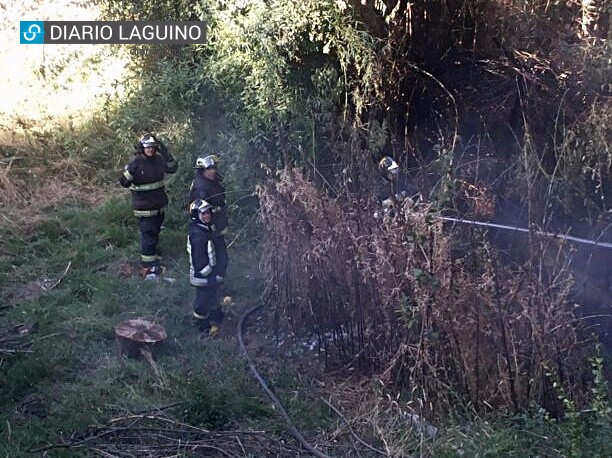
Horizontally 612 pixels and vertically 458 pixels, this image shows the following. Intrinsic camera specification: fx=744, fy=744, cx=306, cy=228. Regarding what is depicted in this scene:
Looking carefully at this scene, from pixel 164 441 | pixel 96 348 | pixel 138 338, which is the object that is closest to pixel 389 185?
pixel 138 338

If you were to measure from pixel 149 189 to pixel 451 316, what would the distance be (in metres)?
4.09

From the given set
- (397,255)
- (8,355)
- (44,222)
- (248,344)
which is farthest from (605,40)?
(44,222)

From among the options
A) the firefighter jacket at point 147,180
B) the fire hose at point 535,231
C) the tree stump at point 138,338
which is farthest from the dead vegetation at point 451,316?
the firefighter jacket at point 147,180

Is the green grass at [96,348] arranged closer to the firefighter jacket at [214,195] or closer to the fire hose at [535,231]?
the firefighter jacket at [214,195]

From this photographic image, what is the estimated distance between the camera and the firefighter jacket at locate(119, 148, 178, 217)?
7.80 meters

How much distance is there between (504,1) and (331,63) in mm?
1914

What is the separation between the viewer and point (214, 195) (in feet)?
22.5

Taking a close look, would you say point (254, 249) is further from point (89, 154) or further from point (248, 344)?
point (89, 154)

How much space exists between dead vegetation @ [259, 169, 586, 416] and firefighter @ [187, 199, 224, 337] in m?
1.27

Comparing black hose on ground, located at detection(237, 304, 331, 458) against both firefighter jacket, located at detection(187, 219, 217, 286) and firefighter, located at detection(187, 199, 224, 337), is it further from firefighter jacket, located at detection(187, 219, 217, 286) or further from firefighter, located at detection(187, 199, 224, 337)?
firefighter jacket, located at detection(187, 219, 217, 286)

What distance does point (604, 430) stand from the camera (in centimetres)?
405

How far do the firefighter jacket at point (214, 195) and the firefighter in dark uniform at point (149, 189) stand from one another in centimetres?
109

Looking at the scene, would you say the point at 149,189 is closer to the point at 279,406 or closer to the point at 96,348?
the point at 96,348

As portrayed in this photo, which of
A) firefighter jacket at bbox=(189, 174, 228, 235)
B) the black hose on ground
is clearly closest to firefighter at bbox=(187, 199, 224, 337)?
firefighter jacket at bbox=(189, 174, 228, 235)
